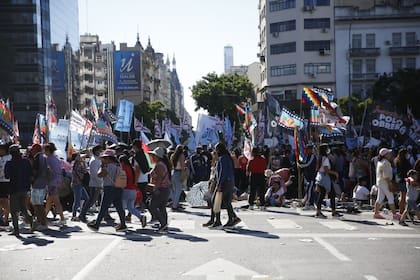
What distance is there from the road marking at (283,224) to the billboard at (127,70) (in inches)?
4272

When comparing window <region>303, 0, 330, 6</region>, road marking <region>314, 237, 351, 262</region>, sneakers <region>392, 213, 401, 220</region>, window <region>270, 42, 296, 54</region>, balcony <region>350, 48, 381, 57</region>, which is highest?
window <region>303, 0, 330, 6</region>

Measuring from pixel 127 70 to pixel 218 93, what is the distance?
46.9 m

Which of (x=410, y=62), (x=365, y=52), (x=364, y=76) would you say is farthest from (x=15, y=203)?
(x=410, y=62)

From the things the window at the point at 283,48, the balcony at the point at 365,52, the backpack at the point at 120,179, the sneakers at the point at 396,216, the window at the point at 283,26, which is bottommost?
the sneakers at the point at 396,216

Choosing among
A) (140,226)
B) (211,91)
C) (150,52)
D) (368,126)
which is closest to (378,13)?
(211,91)

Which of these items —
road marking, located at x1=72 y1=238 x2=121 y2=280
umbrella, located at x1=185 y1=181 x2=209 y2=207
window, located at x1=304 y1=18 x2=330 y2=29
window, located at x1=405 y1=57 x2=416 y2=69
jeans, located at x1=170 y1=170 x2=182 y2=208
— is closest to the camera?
road marking, located at x1=72 y1=238 x2=121 y2=280

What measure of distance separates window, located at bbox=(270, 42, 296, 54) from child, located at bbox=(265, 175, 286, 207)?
5756cm

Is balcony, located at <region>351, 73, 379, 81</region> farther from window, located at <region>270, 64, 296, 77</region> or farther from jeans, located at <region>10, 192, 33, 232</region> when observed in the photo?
jeans, located at <region>10, 192, 33, 232</region>

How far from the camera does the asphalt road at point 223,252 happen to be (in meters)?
8.76

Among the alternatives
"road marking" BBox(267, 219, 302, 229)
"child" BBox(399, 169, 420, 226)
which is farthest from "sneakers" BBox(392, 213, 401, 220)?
"road marking" BBox(267, 219, 302, 229)

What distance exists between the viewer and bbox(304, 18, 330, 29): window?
7450 centimetres

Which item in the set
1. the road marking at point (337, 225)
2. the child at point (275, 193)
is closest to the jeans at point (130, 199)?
the road marking at point (337, 225)

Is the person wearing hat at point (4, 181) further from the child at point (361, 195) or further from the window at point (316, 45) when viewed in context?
the window at point (316, 45)

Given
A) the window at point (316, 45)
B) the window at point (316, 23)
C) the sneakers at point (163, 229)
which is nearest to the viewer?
the sneakers at point (163, 229)
